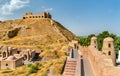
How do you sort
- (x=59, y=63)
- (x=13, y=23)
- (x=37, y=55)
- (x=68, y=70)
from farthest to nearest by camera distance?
(x=13, y=23) < (x=37, y=55) < (x=59, y=63) < (x=68, y=70)

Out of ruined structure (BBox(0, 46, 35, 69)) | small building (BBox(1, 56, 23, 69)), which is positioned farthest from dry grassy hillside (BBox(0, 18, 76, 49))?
small building (BBox(1, 56, 23, 69))

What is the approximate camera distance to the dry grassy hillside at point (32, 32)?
88.9 metres

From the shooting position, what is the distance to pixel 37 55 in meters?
59.2

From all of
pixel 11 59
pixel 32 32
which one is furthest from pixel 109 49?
pixel 32 32

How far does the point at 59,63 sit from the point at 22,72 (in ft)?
23.0

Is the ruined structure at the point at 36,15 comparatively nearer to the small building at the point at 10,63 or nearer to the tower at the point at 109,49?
the small building at the point at 10,63

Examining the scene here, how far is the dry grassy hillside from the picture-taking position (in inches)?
3499

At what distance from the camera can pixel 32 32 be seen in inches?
4003

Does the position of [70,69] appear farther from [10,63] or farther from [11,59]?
[11,59]

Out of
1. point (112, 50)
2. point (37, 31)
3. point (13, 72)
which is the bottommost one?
point (13, 72)

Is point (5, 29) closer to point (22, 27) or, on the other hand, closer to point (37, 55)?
point (22, 27)

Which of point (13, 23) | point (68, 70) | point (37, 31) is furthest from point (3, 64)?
point (13, 23)

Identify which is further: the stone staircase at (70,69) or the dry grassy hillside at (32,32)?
the dry grassy hillside at (32,32)

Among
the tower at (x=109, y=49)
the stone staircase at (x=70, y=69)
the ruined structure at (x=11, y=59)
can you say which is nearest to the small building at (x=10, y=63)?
the ruined structure at (x=11, y=59)
